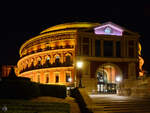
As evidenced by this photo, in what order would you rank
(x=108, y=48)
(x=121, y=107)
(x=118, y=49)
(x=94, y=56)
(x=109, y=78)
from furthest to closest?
(x=109, y=78) < (x=118, y=49) < (x=108, y=48) < (x=94, y=56) < (x=121, y=107)

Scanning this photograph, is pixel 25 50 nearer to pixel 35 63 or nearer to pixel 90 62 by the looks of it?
pixel 35 63

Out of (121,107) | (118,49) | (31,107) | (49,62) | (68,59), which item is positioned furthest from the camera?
(49,62)

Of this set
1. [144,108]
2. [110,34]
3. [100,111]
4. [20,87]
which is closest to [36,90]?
[20,87]

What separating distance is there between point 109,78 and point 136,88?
73.9ft

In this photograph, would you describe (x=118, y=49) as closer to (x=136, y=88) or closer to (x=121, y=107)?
(x=136, y=88)

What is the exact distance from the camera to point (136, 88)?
26.1 meters

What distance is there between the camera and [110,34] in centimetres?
4072

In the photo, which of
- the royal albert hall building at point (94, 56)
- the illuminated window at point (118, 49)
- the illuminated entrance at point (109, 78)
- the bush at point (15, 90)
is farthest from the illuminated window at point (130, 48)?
the bush at point (15, 90)

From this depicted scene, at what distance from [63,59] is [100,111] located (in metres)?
37.8

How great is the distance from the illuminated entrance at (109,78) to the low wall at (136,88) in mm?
9375

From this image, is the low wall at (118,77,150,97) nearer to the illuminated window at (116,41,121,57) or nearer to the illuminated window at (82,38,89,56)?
the illuminated window at (82,38,89,56)

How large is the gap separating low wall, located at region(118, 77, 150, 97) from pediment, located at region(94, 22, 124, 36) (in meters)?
13.6

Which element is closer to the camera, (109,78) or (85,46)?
(85,46)

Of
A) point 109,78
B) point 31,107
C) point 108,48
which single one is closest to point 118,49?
point 108,48
